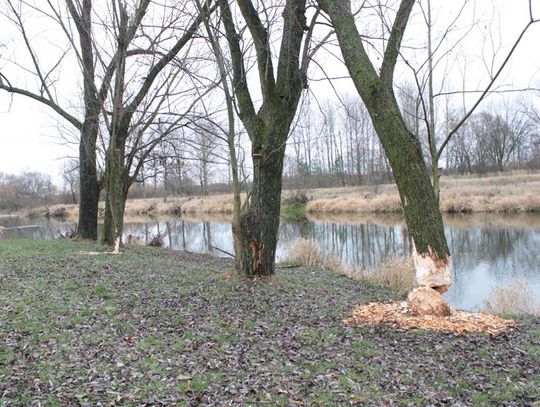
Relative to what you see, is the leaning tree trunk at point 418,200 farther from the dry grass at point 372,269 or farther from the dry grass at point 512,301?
the dry grass at point 372,269

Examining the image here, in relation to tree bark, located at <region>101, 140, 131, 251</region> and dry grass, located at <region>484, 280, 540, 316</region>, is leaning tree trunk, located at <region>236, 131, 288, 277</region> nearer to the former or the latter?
dry grass, located at <region>484, 280, 540, 316</region>

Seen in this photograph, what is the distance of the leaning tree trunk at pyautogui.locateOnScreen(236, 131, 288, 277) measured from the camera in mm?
7273

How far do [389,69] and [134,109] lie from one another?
25.0 feet

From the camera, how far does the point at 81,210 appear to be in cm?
1480

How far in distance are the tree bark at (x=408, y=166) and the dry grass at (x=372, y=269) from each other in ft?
12.4

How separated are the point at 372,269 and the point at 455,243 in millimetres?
7881

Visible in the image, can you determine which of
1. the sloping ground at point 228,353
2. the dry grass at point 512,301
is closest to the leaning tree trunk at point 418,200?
the sloping ground at point 228,353

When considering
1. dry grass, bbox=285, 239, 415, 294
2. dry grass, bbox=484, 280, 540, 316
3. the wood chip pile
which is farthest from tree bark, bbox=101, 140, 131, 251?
dry grass, bbox=484, 280, 540, 316

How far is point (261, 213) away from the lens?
732 centimetres

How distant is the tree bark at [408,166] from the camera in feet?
17.8

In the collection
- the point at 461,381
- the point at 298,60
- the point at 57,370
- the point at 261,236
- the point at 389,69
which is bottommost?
the point at 461,381

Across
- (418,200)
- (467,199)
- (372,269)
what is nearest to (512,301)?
(372,269)

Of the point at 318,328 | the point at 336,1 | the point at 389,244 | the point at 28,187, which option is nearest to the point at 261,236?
the point at 318,328

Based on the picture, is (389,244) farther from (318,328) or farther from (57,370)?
(57,370)
